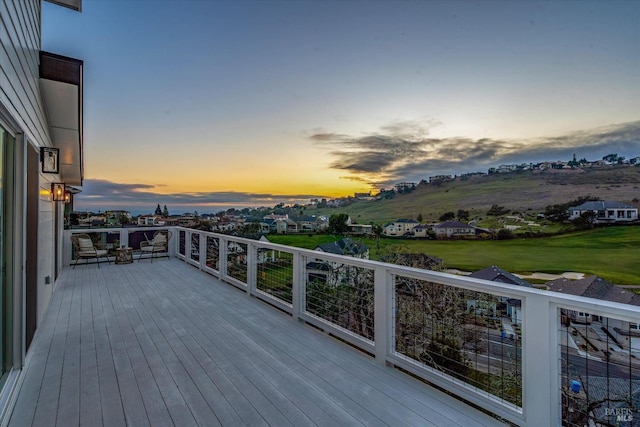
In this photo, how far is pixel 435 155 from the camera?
11094 millimetres

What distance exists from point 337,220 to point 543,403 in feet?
23.5

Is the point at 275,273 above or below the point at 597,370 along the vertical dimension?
above

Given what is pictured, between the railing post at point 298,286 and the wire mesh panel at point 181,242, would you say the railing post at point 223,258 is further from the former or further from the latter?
the wire mesh panel at point 181,242

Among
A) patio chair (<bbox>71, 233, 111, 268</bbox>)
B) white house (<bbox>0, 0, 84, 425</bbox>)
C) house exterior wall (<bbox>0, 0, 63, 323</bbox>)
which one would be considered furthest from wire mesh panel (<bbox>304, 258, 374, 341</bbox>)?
patio chair (<bbox>71, 233, 111, 268</bbox>)

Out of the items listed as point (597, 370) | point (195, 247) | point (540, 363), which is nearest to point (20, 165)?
point (540, 363)

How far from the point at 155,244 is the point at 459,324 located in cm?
838

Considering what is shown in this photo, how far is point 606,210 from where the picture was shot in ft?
19.0

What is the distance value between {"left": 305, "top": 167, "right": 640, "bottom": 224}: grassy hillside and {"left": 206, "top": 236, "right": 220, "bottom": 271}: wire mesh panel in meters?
3.36

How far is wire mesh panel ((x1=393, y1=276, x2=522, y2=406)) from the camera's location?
2061 millimetres

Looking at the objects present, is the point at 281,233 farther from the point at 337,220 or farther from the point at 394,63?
the point at 394,63

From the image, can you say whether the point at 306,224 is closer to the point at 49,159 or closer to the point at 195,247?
the point at 195,247

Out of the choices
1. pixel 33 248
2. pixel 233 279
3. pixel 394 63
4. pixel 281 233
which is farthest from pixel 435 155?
pixel 33 248

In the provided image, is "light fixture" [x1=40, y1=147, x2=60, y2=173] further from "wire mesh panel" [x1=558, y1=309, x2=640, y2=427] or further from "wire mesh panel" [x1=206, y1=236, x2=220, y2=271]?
"wire mesh panel" [x1=558, y1=309, x2=640, y2=427]

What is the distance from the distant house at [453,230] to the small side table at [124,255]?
834 cm
